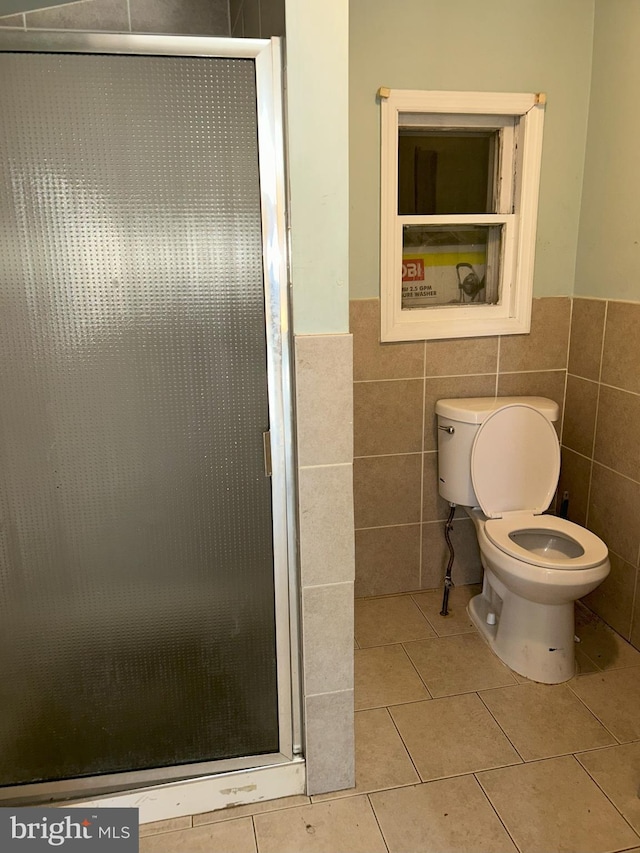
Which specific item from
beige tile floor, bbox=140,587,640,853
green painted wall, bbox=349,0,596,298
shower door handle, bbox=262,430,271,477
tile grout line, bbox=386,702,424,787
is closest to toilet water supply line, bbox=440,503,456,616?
beige tile floor, bbox=140,587,640,853

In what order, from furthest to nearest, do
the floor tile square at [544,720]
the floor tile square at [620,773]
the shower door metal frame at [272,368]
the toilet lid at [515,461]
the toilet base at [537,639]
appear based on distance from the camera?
1. the toilet lid at [515,461]
2. the toilet base at [537,639]
3. the floor tile square at [544,720]
4. the floor tile square at [620,773]
5. the shower door metal frame at [272,368]

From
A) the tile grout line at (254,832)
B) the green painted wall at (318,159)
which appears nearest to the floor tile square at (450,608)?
the tile grout line at (254,832)

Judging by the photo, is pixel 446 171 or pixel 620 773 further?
pixel 446 171

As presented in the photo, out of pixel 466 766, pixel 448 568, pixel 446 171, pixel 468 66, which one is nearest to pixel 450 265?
pixel 446 171

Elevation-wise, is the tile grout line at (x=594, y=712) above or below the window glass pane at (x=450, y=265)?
below

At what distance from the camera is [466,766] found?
1.87m

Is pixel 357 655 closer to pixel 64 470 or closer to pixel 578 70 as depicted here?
pixel 64 470

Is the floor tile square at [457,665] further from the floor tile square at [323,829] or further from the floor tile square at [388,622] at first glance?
the floor tile square at [323,829]

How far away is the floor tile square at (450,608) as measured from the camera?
256 centimetres

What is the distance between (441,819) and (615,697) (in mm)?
816

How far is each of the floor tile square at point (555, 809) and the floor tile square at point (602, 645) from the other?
1.80 feet

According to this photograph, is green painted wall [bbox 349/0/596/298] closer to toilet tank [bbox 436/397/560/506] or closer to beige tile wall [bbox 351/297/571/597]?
beige tile wall [bbox 351/297/571/597]

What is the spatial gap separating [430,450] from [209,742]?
1.42m

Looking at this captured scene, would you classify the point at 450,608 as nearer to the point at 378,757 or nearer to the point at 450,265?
the point at 378,757
